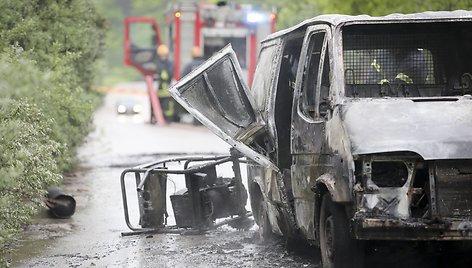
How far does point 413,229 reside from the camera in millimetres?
7398

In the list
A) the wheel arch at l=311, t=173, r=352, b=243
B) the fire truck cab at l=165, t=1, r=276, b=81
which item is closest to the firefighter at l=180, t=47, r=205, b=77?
the fire truck cab at l=165, t=1, r=276, b=81

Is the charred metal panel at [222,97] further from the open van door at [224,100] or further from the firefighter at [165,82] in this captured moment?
the firefighter at [165,82]

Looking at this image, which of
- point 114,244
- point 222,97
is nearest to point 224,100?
point 222,97

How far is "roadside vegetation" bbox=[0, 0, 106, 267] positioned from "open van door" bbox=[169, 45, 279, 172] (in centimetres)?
136

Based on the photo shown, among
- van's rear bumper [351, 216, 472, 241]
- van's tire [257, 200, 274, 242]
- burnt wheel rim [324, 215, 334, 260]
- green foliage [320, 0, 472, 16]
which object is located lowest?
van's tire [257, 200, 274, 242]

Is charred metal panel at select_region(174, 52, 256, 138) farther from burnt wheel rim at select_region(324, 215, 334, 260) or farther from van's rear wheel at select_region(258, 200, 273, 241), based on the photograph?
burnt wheel rim at select_region(324, 215, 334, 260)

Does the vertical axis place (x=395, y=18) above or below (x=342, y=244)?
above

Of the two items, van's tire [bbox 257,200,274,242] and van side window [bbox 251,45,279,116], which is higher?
van side window [bbox 251,45,279,116]

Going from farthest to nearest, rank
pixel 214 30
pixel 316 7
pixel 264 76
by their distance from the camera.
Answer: pixel 214 30 → pixel 316 7 → pixel 264 76

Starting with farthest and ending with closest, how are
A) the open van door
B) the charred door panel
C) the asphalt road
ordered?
1. the open van door
2. the asphalt road
3. the charred door panel

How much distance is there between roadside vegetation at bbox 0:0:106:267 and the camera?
8.40 m

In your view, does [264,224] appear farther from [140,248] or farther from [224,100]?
[224,100]

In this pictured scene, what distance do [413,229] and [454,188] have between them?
435mm

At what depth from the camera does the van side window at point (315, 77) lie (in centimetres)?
862
